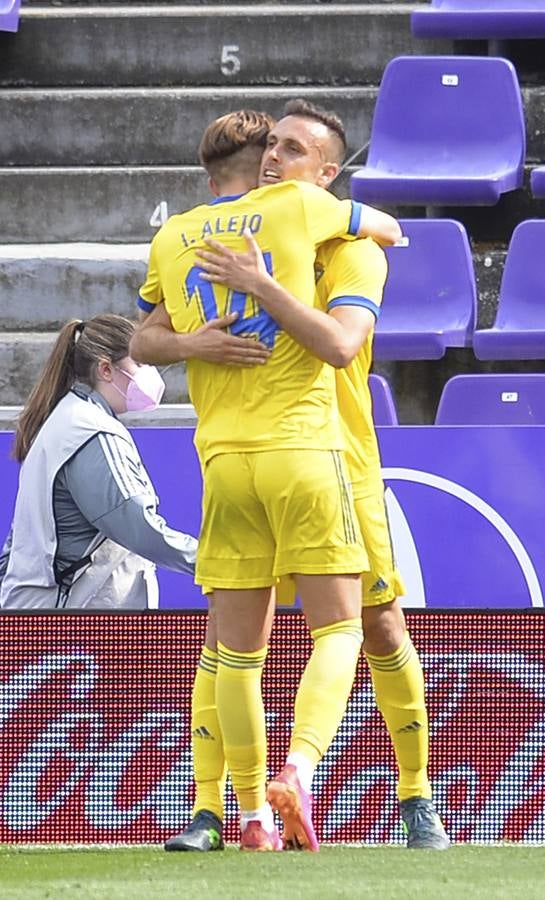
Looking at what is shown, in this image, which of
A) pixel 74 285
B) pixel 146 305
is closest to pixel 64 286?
pixel 74 285

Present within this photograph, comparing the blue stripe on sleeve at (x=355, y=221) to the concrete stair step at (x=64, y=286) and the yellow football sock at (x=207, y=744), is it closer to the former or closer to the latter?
the yellow football sock at (x=207, y=744)

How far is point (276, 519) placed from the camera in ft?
11.3

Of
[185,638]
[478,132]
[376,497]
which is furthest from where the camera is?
[478,132]

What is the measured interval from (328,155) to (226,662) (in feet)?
3.64

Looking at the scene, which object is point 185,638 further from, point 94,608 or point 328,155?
point 328,155

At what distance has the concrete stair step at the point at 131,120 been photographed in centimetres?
891

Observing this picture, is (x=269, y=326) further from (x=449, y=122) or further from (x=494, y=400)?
(x=449, y=122)

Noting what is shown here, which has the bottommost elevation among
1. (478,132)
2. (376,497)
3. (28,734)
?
(28,734)

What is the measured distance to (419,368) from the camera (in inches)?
313

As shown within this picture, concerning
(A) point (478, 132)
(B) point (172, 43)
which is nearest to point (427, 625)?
(A) point (478, 132)

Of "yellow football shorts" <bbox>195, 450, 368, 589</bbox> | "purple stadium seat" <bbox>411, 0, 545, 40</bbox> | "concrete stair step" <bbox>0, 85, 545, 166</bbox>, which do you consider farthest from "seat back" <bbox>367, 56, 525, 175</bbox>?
"yellow football shorts" <bbox>195, 450, 368, 589</bbox>

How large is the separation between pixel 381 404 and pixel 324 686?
10.7 ft

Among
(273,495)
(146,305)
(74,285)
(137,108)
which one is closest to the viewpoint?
(273,495)

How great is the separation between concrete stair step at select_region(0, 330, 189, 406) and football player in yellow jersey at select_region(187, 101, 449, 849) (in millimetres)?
4118
